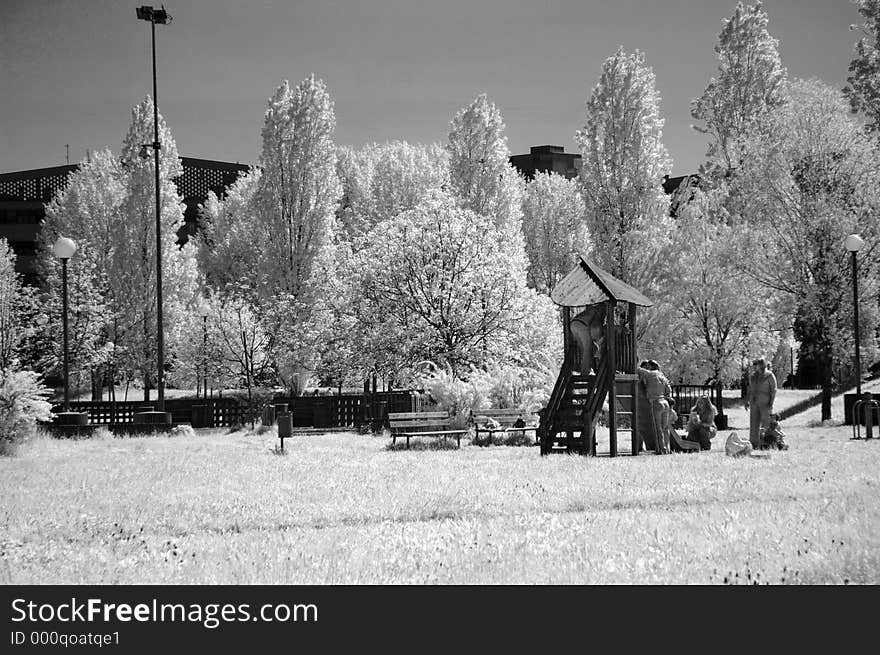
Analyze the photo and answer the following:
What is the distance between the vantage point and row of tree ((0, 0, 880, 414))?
2769 centimetres

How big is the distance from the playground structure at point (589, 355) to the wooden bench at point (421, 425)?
9.12 feet

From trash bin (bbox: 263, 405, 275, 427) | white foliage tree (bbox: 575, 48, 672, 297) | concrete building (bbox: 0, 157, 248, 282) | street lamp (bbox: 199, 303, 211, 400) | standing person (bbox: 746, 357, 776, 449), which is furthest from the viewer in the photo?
concrete building (bbox: 0, 157, 248, 282)

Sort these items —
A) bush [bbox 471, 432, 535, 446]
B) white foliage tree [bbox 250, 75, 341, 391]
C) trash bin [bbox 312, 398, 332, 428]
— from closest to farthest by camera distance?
Answer: bush [bbox 471, 432, 535, 446] < trash bin [bbox 312, 398, 332, 428] < white foliage tree [bbox 250, 75, 341, 391]

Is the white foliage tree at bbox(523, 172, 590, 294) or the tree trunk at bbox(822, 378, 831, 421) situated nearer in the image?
the tree trunk at bbox(822, 378, 831, 421)

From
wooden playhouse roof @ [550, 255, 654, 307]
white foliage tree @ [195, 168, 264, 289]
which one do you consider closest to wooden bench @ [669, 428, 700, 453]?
wooden playhouse roof @ [550, 255, 654, 307]

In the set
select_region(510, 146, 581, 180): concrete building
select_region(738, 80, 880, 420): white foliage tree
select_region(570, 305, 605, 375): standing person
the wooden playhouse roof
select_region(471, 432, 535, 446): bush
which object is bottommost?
select_region(471, 432, 535, 446): bush

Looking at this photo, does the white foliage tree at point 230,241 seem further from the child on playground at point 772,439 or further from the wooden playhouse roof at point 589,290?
the child on playground at point 772,439

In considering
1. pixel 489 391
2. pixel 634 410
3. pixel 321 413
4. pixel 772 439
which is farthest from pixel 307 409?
pixel 772 439

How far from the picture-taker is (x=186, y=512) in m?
10.1

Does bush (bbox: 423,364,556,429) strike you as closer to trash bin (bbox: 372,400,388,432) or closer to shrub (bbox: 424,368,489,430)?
shrub (bbox: 424,368,489,430)

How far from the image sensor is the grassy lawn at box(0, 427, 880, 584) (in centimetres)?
694

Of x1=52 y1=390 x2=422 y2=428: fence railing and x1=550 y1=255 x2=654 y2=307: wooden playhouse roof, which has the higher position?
x1=550 y1=255 x2=654 y2=307: wooden playhouse roof

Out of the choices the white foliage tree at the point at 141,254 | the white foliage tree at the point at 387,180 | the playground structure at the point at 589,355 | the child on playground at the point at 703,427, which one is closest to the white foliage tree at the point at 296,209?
the white foliage tree at the point at 141,254

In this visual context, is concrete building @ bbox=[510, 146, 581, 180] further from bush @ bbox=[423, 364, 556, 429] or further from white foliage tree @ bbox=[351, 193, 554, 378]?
bush @ bbox=[423, 364, 556, 429]
